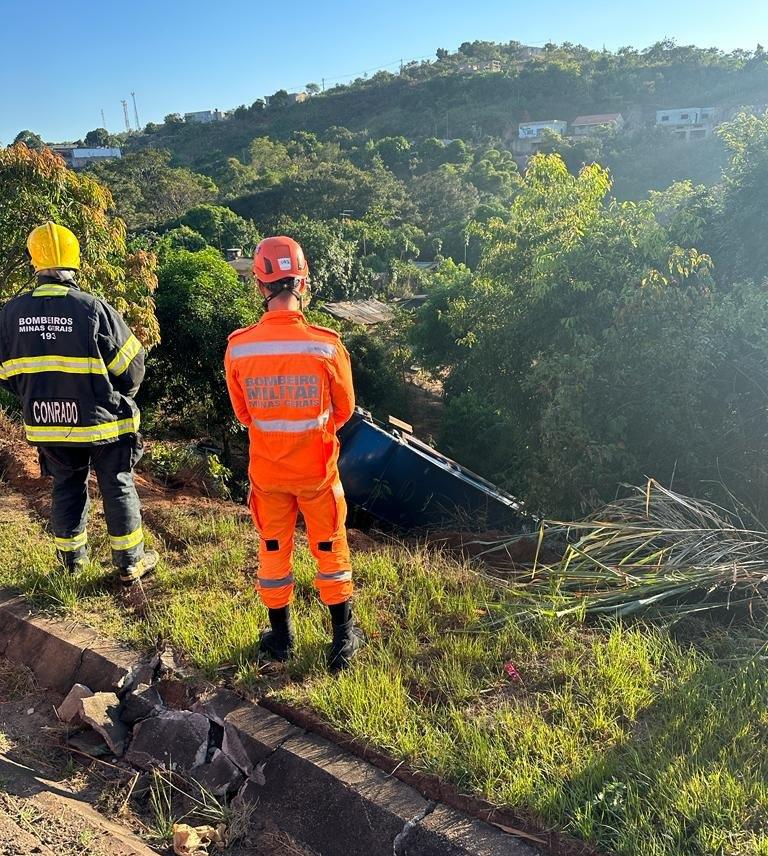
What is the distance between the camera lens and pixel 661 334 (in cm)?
464

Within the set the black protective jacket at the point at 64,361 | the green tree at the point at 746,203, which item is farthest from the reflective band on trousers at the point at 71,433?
the green tree at the point at 746,203

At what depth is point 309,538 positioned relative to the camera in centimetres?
261

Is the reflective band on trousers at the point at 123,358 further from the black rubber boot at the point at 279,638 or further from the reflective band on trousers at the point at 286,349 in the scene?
the black rubber boot at the point at 279,638

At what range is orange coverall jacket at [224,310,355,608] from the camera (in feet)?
8.15

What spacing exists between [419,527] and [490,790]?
3.35 metres

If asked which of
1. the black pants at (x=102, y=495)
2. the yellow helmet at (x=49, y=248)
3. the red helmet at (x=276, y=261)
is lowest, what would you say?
the black pants at (x=102, y=495)

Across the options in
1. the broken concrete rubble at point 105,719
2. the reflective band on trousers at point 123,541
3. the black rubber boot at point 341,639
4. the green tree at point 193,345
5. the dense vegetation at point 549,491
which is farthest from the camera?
the green tree at point 193,345

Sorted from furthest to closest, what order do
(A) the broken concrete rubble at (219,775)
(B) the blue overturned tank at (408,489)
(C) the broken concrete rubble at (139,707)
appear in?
(B) the blue overturned tank at (408,489)
(C) the broken concrete rubble at (139,707)
(A) the broken concrete rubble at (219,775)

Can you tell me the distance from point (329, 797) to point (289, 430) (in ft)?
4.09

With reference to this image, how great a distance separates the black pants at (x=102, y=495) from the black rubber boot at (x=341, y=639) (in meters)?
1.19

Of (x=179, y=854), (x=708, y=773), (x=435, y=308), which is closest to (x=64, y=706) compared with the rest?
(x=179, y=854)

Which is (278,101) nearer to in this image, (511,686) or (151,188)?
(151,188)

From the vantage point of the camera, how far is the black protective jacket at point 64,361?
298 cm

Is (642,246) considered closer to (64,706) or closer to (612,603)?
(612,603)
